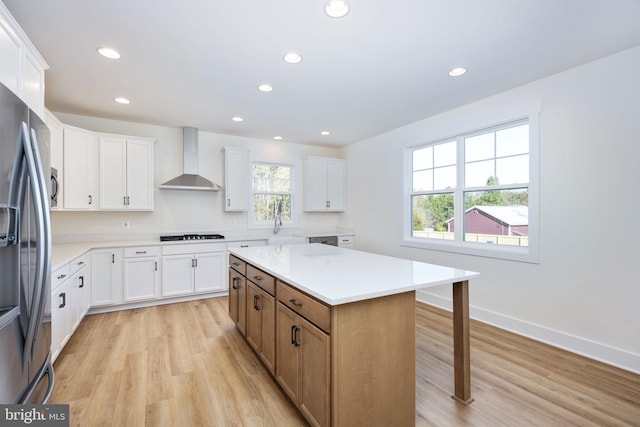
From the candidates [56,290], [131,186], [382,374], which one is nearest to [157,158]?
[131,186]

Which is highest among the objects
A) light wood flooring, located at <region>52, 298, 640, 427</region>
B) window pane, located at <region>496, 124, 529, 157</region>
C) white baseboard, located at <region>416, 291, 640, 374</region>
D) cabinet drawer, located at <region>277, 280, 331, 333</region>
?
window pane, located at <region>496, 124, 529, 157</region>

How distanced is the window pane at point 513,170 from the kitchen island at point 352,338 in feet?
5.95

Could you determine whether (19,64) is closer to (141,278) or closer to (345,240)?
(141,278)

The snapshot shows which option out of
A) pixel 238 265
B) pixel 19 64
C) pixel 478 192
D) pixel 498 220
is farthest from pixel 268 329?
pixel 478 192

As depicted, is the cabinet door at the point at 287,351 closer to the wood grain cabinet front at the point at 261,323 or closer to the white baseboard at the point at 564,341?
the wood grain cabinet front at the point at 261,323

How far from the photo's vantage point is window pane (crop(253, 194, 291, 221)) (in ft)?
17.0

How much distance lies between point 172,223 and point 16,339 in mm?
3589

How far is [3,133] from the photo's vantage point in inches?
40.7

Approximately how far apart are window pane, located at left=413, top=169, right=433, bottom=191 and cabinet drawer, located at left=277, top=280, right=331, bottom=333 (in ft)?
9.75

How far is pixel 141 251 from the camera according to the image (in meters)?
3.81

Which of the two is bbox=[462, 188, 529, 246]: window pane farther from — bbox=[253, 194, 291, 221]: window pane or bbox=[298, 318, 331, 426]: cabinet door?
Answer: bbox=[253, 194, 291, 221]: window pane

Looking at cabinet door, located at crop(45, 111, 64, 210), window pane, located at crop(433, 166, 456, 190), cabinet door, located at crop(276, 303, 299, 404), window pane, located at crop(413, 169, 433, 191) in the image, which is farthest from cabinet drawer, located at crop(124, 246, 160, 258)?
window pane, located at crop(433, 166, 456, 190)

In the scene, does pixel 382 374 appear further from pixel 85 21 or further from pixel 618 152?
pixel 85 21

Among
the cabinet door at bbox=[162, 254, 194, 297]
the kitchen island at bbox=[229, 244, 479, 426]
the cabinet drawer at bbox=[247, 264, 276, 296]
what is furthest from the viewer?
the cabinet door at bbox=[162, 254, 194, 297]
